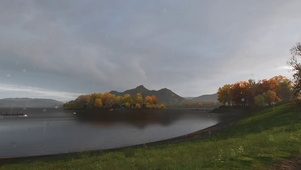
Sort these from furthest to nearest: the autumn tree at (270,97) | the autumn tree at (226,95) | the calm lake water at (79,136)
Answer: the autumn tree at (226,95), the autumn tree at (270,97), the calm lake water at (79,136)

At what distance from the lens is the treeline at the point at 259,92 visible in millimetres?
146637

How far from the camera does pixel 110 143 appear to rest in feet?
170

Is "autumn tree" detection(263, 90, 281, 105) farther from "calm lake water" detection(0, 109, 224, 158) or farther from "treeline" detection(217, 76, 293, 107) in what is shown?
"calm lake water" detection(0, 109, 224, 158)

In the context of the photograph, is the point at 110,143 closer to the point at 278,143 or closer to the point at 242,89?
the point at 278,143

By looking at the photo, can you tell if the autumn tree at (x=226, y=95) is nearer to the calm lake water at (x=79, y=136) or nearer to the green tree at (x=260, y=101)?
the green tree at (x=260, y=101)

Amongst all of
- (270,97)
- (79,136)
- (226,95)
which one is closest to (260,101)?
(270,97)

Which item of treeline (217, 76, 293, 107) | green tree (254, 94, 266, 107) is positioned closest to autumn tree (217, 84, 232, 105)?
treeline (217, 76, 293, 107)

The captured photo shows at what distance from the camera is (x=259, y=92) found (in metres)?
164

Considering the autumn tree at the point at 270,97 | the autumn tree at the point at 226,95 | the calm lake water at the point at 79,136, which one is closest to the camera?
the calm lake water at the point at 79,136

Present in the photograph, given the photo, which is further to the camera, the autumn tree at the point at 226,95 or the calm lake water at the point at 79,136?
the autumn tree at the point at 226,95

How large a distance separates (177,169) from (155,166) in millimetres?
1975

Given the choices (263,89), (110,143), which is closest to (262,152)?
(110,143)

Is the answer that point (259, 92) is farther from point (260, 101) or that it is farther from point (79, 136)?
point (79, 136)

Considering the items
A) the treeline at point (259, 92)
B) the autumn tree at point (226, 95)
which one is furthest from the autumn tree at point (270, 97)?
the autumn tree at point (226, 95)
